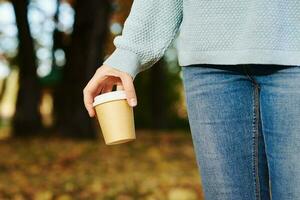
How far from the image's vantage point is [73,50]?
516 inches

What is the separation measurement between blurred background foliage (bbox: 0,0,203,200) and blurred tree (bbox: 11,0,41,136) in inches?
0.9

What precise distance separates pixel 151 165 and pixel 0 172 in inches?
86.3

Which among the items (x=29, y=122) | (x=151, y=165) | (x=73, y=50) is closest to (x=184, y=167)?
(x=151, y=165)

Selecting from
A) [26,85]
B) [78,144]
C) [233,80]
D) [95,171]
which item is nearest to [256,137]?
[233,80]

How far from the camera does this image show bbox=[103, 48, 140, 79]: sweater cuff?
2121 mm

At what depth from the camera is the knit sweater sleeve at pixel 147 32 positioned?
2158 millimetres

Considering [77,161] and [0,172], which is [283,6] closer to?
[0,172]

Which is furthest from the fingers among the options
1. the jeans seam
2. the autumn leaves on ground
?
the autumn leaves on ground

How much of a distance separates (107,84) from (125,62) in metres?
0.10

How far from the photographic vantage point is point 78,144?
38.7 feet

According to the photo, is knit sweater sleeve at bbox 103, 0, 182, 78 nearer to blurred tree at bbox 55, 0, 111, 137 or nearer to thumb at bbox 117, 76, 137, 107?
thumb at bbox 117, 76, 137, 107

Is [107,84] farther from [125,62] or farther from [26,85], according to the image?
[26,85]

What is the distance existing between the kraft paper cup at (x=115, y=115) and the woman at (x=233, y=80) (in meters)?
0.03

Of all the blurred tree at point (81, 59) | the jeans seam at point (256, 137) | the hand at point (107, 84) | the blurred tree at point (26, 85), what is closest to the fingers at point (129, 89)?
the hand at point (107, 84)
